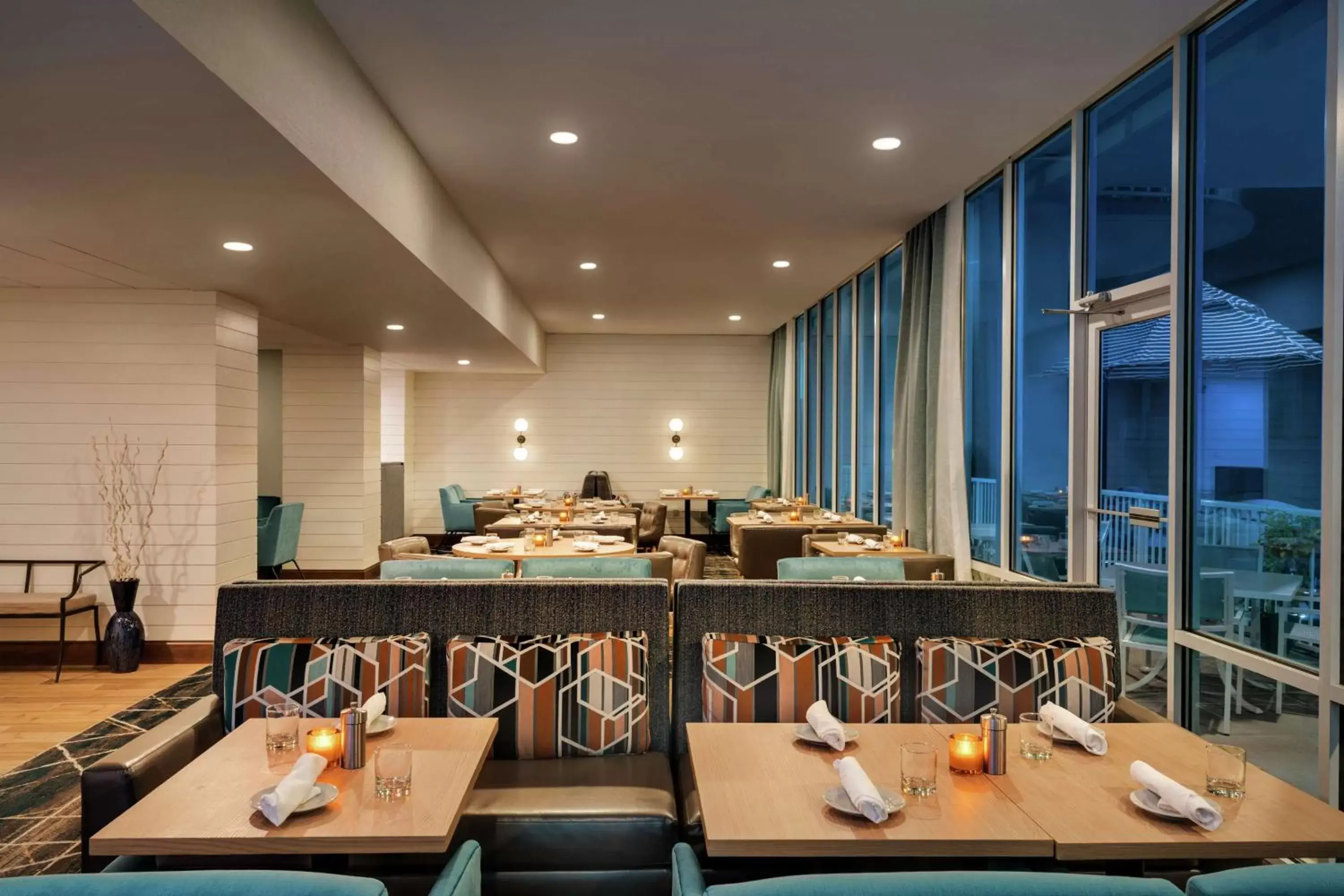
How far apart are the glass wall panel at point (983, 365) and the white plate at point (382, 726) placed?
4.24 m

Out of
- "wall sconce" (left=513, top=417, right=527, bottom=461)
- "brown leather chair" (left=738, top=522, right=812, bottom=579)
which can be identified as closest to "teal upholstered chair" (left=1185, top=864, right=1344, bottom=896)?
"brown leather chair" (left=738, top=522, right=812, bottom=579)

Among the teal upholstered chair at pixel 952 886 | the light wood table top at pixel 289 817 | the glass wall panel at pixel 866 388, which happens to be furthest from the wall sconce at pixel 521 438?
the teal upholstered chair at pixel 952 886

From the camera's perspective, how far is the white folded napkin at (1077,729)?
2104mm

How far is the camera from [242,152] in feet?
10.3

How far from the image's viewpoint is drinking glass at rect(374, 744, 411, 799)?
1825mm

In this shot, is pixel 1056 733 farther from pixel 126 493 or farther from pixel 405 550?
pixel 126 493

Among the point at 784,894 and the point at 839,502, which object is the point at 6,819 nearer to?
the point at 784,894

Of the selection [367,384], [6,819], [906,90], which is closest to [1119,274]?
[906,90]

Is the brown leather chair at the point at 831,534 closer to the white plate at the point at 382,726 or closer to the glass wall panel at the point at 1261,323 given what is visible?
the glass wall panel at the point at 1261,323

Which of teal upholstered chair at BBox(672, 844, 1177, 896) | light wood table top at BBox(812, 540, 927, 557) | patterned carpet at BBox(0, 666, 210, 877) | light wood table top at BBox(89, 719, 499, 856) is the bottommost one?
patterned carpet at BBox(0, 666, 210, 877)

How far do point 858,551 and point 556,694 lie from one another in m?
3.17

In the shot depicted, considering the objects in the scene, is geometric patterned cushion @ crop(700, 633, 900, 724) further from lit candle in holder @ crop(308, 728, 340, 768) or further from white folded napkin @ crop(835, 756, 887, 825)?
lit candle in holder @ crop(308, 728, 340, 768)

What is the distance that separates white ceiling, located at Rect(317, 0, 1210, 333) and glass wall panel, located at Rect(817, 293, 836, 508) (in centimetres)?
297

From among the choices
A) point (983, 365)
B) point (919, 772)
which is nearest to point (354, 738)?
point (919, 772)
